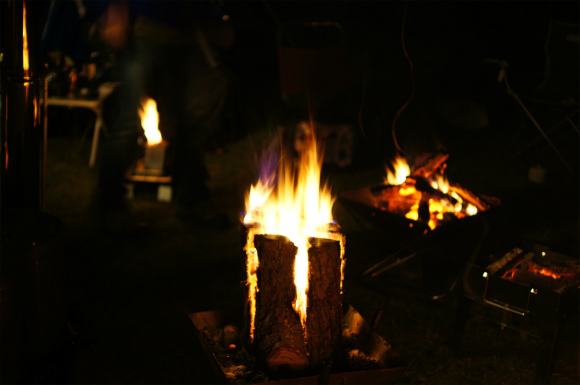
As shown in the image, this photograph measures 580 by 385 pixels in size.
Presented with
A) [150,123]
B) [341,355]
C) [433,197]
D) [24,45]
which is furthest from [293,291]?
[150,123]

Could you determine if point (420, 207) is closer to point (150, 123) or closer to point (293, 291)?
point (293, 291)

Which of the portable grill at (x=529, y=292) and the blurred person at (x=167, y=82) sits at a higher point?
the blurred person at (x=167, y=82)

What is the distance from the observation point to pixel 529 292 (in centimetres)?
265

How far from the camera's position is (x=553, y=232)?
4.56 meters

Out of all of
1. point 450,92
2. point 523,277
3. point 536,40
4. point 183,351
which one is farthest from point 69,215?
point 536,40

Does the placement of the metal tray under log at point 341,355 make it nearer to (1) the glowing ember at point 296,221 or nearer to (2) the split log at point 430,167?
(1) the glowing ember at point 296,221

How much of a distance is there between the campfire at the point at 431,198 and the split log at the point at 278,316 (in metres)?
1.06

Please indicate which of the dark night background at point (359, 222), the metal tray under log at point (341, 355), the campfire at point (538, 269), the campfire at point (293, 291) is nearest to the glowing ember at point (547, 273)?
the campfire at point (538, 269)

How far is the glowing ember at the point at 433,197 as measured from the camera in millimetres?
3318

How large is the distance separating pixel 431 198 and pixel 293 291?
4.52 feet

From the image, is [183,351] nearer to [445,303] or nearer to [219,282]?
[219,282]

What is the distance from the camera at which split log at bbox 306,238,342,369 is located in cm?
233

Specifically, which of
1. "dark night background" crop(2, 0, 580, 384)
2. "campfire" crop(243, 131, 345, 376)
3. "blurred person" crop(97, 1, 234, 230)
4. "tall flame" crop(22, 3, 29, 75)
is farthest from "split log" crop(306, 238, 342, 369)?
"blurred person" crop(97, 1, 234, 230)

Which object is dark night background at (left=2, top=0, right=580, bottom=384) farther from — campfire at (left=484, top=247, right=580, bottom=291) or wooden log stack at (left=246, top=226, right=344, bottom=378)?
wooden log stack at (left=246, top=226, right=344, bottom=378)
